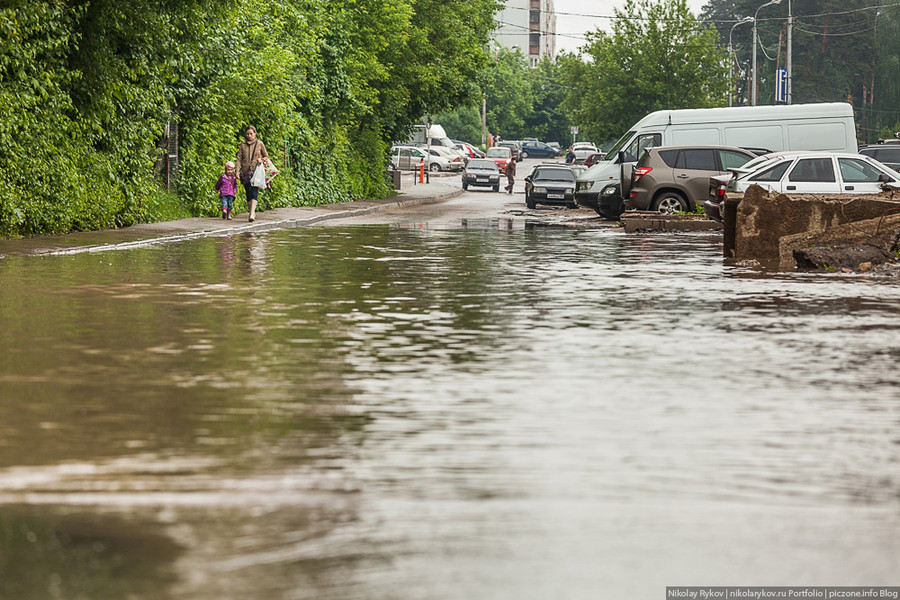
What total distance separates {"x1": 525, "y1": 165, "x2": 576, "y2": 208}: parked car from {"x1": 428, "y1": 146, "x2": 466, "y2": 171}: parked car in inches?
1683

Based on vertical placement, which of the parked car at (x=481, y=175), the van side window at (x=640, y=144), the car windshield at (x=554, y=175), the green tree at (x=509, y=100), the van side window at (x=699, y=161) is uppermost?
the green tree at (x=509, y=100)

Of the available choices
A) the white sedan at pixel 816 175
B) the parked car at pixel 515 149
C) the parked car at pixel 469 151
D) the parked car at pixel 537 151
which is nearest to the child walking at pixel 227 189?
the white sedan at pixel 816 175

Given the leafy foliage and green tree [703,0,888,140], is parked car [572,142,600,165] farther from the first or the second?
the leafy foliage

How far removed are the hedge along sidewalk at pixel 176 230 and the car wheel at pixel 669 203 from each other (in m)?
7.79

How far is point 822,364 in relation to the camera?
991 centimetres

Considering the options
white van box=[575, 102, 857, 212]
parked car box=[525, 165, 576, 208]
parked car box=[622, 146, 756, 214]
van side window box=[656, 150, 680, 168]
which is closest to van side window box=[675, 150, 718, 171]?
parked car box=[622, 146, 756, 214]

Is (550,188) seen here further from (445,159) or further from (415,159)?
(445,159)

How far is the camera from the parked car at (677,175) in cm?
3180

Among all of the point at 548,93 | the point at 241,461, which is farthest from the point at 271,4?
the point at 548,93

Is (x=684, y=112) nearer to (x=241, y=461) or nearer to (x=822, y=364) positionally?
(x=822, y=364)

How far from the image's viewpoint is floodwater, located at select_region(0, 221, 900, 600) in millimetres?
5004

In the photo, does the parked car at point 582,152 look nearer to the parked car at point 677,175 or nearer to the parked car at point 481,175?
the parked car at point 481,175

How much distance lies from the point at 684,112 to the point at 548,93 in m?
135

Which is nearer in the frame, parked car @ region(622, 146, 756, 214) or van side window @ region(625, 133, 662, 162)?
parked car @ region(622, 146, 756, 214)
